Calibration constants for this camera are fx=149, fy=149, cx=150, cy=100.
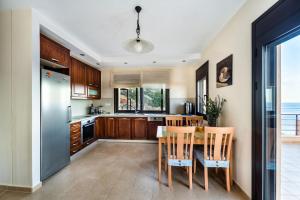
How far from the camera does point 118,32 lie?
2.83 meters

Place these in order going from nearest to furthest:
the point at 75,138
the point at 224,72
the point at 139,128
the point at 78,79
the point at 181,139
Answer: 1. the point at 181,139
2. the point at 224,72
3. the point at 75,138
4. the point at 78,79
5. the point at 139,128

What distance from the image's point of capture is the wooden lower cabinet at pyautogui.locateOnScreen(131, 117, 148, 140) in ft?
15.7

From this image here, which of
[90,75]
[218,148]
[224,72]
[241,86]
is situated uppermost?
[90,75]

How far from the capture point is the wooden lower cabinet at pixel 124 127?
480 centimetres

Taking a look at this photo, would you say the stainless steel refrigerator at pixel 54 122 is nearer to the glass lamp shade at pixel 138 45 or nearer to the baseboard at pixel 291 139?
the glass lamp shade at pixel 138 45

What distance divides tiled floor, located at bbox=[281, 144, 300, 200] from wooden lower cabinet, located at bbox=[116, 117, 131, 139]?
3802mm

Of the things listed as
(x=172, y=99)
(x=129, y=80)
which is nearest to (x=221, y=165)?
(x=172, y=99)

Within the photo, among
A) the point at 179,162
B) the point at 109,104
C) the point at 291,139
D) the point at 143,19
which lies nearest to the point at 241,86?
the point at 291,139

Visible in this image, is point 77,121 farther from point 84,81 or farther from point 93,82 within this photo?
point 93,82

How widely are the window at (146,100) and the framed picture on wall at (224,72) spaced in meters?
2.60

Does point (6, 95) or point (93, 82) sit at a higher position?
point (93, 82)

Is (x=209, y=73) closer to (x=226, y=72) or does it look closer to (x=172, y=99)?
(x=226, y=72)

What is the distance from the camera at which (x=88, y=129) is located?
418cm

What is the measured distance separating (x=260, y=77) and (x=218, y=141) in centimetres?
98
